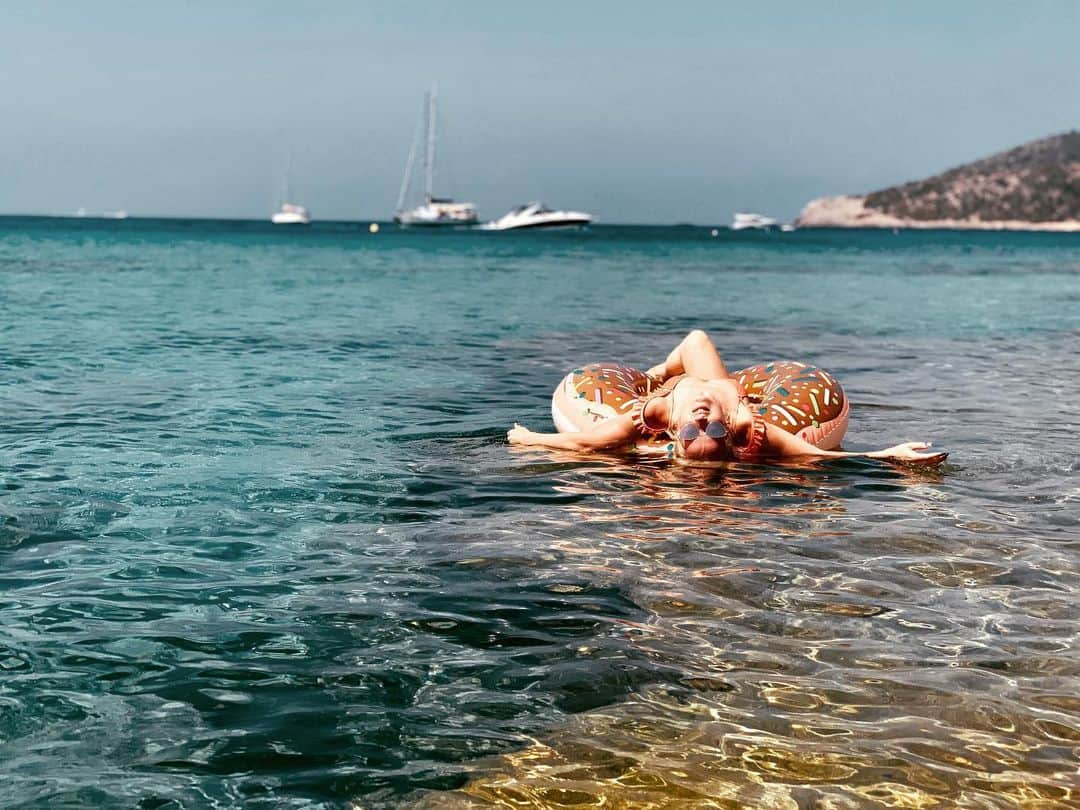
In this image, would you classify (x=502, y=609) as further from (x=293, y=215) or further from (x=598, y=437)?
(x=293, y=215)

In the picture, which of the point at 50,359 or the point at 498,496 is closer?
the point at 498,496

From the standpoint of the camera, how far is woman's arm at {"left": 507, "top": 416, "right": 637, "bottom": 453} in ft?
32.3

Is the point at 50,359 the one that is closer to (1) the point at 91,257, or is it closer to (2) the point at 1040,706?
(2) the point at 1040,706

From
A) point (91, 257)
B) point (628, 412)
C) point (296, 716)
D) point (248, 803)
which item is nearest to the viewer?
point (248, 803)

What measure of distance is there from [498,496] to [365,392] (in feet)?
19.6

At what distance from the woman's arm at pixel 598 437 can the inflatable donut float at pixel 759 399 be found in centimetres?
11

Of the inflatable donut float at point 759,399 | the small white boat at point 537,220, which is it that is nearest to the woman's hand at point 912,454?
the inflatable donut float at point 759,399

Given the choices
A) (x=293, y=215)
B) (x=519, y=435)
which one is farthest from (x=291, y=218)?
(x=519, y=435)

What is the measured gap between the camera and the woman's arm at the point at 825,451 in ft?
30.7

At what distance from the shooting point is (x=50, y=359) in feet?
53.9

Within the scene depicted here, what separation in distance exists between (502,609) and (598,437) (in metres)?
4.20

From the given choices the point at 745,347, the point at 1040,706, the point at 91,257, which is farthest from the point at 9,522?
the point at 91,257

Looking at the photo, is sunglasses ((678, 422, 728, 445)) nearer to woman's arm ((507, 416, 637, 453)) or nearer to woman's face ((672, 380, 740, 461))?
woman's face ((672, 380, 740, 461))

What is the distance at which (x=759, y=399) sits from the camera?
10008 mm
